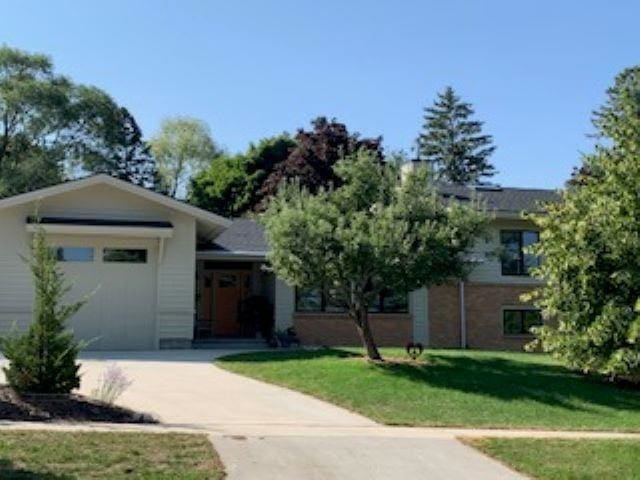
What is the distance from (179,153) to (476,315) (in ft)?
144

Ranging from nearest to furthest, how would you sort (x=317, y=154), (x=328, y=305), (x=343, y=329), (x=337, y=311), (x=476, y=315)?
(x=328, y=305), (x=343, y=329), (x=337, y=311), (x=476, y=315), (x=317, y=154)

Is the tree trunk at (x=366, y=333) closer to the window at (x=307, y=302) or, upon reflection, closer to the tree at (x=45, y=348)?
the tree at (x=45, y=348)

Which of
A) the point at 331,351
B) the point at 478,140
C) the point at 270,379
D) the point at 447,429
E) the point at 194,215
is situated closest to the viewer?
the point at 447,429

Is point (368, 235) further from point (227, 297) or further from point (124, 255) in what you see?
point (227, 297)

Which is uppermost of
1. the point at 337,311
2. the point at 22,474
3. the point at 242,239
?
the point at 242,239

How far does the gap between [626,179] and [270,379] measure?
30.7ft

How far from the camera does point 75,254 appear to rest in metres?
23.1

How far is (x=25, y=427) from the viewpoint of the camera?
9.73m

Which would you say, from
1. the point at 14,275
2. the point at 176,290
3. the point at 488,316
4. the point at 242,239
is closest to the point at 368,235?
the point at 176,290

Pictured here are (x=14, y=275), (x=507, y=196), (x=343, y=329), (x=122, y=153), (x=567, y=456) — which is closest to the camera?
(x=567, y=456)

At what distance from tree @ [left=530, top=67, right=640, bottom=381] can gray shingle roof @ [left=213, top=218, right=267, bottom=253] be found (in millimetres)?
17426

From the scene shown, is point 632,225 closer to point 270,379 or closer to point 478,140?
point 270,379

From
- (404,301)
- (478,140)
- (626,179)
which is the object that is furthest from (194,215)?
(478,140)

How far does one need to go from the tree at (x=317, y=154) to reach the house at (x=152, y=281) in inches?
629
